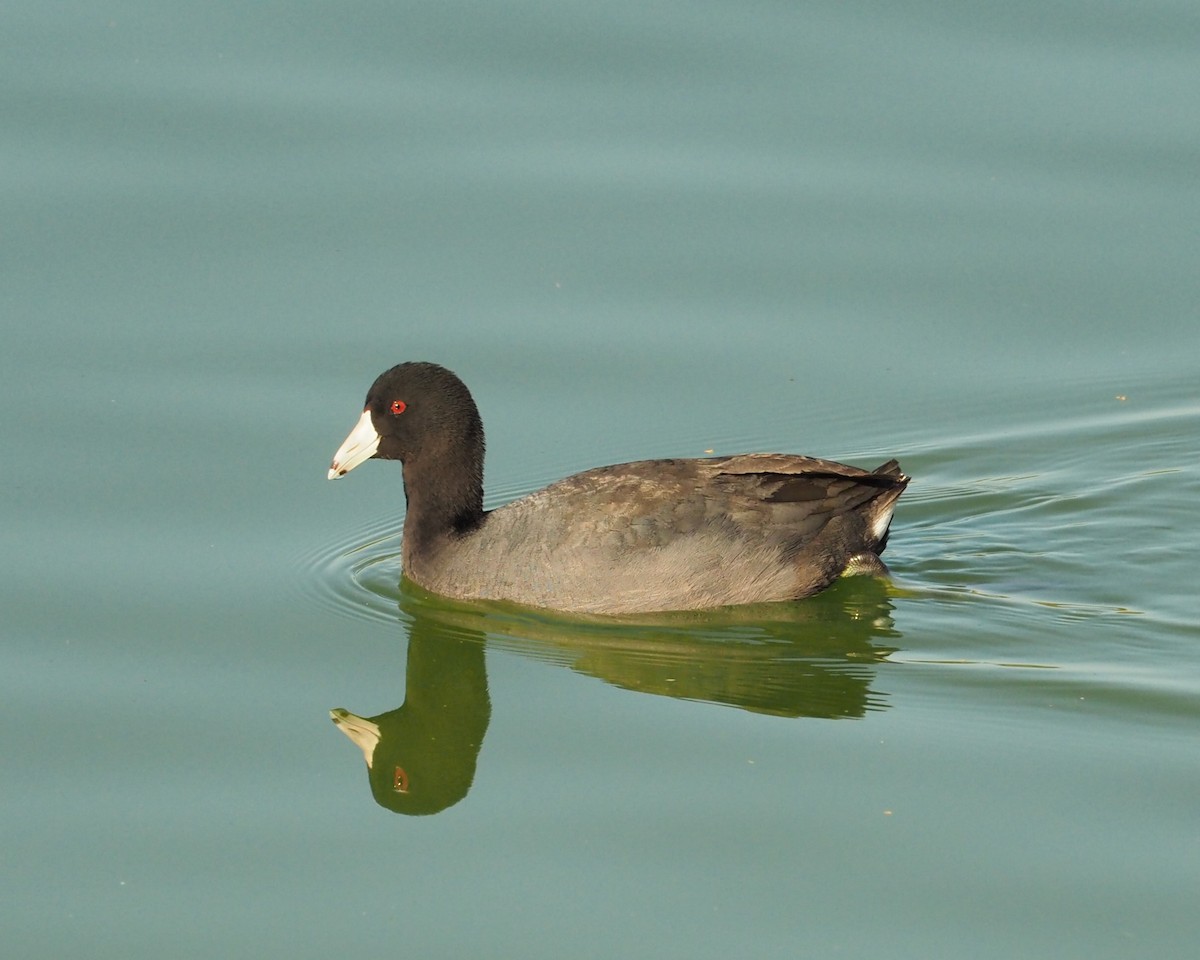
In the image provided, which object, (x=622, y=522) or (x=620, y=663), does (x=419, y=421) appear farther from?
(x=620, y=663)

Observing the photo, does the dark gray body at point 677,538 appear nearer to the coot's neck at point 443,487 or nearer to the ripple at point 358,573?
the coot's neck at point 443,487

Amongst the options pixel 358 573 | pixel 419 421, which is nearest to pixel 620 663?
pixel 358 573

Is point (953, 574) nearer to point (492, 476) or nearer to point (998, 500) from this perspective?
point (998, 500)

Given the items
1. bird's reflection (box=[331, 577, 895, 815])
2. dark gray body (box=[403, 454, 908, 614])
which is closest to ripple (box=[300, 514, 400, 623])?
bird's reflection (box=[331, 577, 895, 815])

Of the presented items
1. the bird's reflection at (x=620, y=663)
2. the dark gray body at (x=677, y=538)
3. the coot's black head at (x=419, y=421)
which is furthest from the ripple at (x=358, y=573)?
the coot's black head at (x=419, y=421)

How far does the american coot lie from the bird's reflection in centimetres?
13

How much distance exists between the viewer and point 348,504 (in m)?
10.3

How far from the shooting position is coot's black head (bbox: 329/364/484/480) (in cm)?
959

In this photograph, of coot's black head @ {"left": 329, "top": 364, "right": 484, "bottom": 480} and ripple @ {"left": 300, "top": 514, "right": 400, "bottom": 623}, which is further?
coot's black head @ {"left": 329, "top": 364, "right": 484, "bottom": 480}

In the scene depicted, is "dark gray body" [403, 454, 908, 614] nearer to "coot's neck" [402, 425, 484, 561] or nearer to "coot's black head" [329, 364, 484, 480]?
"coot's neck" [402, 425, 484, 561]

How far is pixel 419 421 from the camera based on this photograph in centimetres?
964

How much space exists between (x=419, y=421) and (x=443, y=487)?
1.15ft

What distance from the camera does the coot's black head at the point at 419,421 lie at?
9.59m

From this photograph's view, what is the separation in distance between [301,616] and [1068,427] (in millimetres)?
4298
